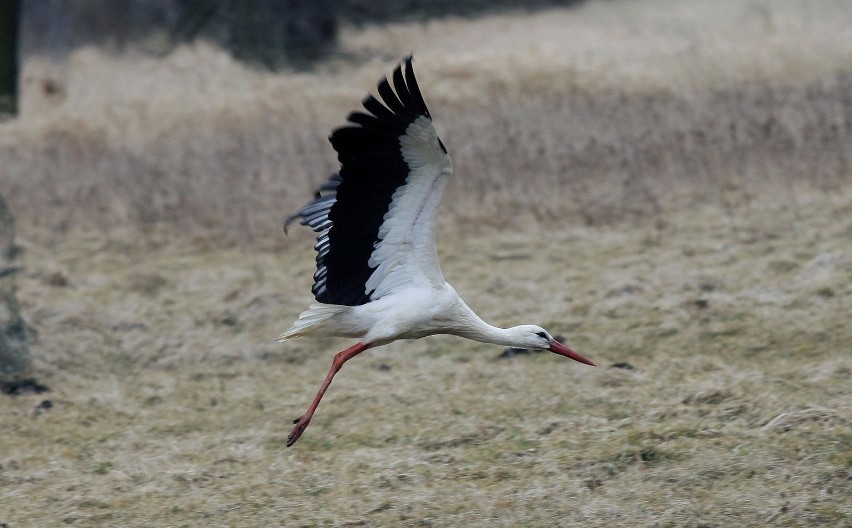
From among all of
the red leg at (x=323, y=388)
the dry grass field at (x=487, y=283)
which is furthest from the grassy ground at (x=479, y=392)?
the red leg at (x=323, y=388)

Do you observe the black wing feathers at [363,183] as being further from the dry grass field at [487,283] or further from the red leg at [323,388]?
the dry grass field at [487,283]

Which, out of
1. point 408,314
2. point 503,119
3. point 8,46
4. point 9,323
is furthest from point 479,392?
point 503,119

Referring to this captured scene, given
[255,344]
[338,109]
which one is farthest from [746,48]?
[255,344]

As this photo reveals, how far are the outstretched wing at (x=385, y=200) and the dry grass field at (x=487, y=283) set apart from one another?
0.91m

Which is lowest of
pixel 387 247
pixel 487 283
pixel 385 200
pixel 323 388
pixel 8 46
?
pixel 487 283

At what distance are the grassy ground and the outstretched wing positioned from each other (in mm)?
908

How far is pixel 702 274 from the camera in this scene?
871cm

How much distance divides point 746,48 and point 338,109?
14.1 ft

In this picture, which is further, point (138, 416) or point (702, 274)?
point (702, 274)

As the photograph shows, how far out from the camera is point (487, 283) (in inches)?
358

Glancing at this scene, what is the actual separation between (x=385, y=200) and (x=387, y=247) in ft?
1.10

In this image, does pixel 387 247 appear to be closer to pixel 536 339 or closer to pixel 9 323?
pixel 536 339

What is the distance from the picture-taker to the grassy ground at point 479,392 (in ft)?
17.9

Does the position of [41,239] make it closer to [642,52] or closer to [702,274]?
[702,274]
